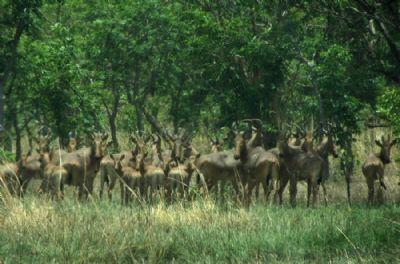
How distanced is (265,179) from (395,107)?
355 cm

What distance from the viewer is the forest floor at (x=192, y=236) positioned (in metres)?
11.1

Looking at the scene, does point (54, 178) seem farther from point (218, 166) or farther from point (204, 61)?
point (204, 61)

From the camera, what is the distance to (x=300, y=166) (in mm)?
18844

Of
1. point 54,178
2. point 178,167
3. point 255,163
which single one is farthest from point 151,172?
point 255,163

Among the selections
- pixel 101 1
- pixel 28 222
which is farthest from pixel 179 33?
pixel 28 222

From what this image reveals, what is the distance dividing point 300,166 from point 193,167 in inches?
96.6

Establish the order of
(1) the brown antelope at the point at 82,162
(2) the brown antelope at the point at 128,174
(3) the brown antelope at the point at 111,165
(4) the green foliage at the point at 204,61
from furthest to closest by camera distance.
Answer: (4) the green foliage at the point at 204,61 < (3) the brown antelope at the point at 111,165 < (1) the brown antelope at the point at 82,162 < (2) the brown antelope at the point at 128,174

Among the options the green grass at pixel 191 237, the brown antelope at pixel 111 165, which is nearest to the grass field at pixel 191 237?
the green grass at pixel 191 237

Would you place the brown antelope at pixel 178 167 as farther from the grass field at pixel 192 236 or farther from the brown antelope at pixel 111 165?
the grass field at pixel 192 236

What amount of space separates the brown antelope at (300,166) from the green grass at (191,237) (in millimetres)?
4602

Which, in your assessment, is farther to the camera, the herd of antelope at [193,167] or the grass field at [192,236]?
the herd of antelope at [193,167]

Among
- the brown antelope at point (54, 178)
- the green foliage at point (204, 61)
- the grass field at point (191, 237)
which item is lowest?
the grass field at point (191, 237)

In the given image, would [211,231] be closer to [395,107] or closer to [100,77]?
[395,107]

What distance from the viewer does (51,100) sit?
2647 cm
